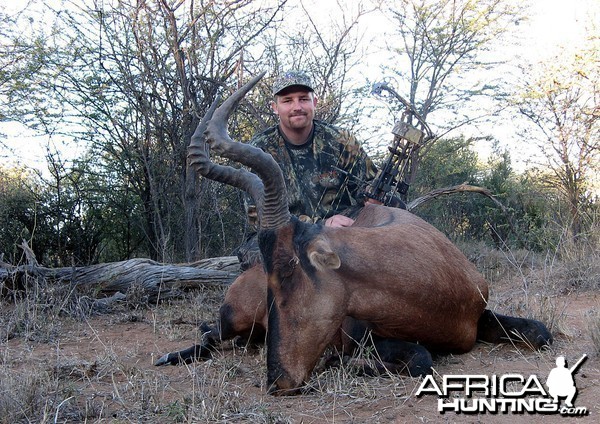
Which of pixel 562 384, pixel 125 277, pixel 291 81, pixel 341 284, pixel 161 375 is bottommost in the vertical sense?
pixel 161 375

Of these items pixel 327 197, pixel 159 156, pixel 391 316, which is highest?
pixel 159 156

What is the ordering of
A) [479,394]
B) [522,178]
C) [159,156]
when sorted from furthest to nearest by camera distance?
[522,178] < [159,156] < [479,394]

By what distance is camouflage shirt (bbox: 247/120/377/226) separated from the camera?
618cm

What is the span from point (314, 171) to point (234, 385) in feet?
9.77

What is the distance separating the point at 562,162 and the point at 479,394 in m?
12.1

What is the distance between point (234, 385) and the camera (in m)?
3.62

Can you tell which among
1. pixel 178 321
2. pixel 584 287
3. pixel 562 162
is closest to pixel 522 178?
pixel 562 162

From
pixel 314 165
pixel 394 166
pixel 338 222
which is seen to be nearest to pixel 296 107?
pixel 314 165

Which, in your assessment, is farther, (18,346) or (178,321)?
(178,321)

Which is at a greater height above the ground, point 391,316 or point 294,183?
point 294,183

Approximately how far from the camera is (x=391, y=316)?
371cm

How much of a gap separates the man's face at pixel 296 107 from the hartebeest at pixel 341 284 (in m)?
1.79

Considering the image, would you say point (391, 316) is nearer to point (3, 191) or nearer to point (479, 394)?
point (479, 394)

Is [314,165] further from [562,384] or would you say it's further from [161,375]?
[562,384]
